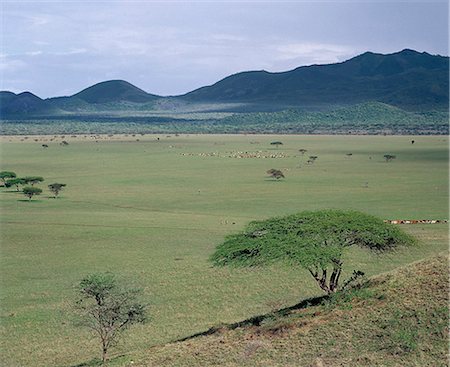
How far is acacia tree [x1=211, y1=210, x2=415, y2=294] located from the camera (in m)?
26.2

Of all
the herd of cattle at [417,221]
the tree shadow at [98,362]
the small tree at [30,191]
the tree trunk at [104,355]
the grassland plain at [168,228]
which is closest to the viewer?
the tree shadow at [98,362]

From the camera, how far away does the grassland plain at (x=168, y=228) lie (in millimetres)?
31500

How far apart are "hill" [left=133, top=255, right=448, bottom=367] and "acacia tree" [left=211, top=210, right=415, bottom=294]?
5.35 ft

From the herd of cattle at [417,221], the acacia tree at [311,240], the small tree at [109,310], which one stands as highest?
the acacia tree at [311,240]

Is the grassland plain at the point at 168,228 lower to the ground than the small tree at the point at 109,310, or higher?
lower

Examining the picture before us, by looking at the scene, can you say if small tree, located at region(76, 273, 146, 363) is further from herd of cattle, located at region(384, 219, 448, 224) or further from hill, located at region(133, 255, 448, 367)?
herd of cattle, located at region(384, 219, 448, 224)

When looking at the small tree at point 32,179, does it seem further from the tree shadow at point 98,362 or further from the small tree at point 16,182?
the tree shadow at point 98,362

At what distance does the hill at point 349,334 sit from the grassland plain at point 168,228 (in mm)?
2778

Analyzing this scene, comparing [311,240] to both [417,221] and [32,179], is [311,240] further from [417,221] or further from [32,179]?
[32,179]

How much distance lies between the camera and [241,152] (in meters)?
131

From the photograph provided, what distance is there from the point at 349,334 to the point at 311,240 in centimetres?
462

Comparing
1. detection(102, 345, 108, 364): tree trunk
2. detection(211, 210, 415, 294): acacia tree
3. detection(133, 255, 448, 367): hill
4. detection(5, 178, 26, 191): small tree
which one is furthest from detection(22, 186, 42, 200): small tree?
detection(133, 255, 448, 367): hill

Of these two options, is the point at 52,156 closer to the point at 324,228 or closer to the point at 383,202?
the point at 383,202

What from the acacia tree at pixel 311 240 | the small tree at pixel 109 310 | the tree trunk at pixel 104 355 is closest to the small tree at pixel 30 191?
the small tree at pixel 109 310
